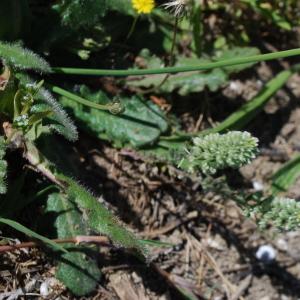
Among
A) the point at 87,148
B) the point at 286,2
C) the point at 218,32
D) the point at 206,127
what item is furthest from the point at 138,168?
the point at 286,2

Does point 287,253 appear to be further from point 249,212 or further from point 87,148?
point 87,148

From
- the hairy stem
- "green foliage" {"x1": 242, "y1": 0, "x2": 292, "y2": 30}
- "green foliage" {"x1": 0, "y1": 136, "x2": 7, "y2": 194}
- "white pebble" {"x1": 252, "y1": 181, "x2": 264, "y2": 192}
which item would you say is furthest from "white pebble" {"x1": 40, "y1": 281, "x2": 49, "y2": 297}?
"green foliage" {"x1": 242, "y1": 0, "x2": 292, "y2": 30}

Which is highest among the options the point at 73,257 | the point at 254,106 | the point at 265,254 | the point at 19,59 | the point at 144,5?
the point at 144,5

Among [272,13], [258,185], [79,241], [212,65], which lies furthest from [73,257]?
[272,13]

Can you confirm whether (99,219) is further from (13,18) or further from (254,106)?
(254,106)

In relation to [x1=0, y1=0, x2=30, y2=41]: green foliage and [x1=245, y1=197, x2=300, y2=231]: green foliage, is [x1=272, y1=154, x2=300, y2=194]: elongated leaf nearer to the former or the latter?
[x1=245, y1=197, x2=300, y2=231]: green foliage

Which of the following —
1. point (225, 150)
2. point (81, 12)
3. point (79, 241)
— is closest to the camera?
point (225, 150)
